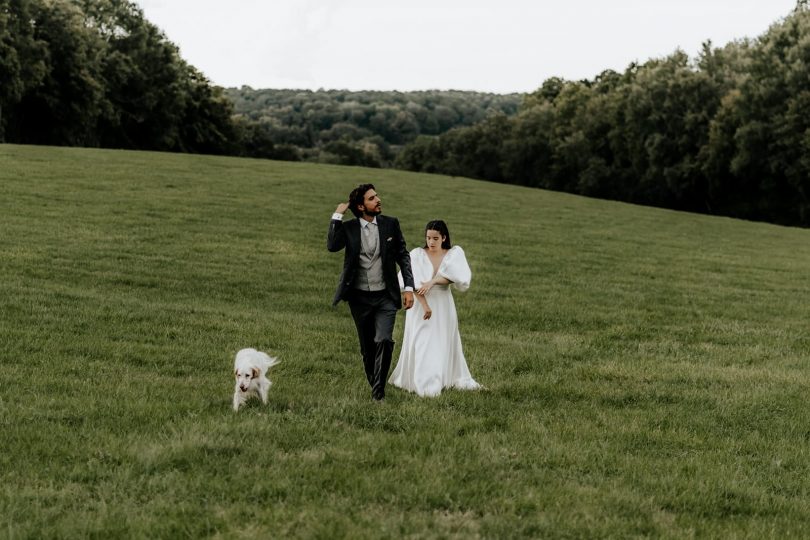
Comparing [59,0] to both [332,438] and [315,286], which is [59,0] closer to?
[315,286]

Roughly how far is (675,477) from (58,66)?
66.8 metres

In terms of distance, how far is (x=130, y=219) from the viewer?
26344 millimetres

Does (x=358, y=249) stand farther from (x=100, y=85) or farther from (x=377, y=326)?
(x=100, y=85)

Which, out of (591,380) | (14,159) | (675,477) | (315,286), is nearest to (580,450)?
(675,477)

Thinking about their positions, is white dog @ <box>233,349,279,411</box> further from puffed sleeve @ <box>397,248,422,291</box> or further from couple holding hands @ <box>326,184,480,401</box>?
puffed sleeve @ <box>397,248,422,291</box>

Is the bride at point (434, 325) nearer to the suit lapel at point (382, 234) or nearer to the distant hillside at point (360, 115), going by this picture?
the suit lapel at point (382, 234)

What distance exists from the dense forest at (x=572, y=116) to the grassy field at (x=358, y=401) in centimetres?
3779

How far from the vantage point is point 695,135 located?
6712cm

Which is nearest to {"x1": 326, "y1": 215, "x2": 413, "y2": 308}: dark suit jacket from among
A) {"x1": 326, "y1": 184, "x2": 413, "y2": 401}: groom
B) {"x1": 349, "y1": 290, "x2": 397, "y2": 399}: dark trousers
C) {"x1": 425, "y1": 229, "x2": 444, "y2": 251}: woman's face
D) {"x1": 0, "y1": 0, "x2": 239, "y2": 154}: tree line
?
{"x1": 326, "y1": 184, "x2": 413, "y2": 401}: groom

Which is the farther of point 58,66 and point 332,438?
point 58,66

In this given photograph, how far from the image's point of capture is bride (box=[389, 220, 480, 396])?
10.7 m

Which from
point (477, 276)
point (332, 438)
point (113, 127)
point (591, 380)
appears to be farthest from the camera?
A: point (113, 127)

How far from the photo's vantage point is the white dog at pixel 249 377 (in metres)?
8.55

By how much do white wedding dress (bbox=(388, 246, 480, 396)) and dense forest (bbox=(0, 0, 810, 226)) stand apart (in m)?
53.3
